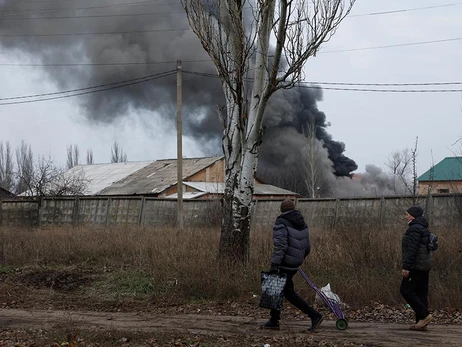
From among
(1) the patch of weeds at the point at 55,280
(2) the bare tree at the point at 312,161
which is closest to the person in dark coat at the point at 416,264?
(1) the patch of weeds at the point at 55,280

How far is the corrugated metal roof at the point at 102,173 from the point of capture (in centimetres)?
4088

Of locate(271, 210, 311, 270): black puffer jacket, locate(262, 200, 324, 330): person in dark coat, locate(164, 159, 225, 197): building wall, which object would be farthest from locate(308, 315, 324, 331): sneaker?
locate(164, 159, 225, 197): building wall

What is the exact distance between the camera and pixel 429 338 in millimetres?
7438

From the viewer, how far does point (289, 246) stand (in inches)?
303

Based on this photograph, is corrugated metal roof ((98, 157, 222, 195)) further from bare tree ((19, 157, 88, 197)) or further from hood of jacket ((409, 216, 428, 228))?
→ hood of jacket ((409, 216, 428, 228))

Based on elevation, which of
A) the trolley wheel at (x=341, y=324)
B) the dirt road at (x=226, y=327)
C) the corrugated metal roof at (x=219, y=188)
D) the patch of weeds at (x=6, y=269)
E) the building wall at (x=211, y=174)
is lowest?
the dirt road at (x=226, y=327)

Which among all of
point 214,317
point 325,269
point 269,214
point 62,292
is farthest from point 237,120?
point 269,214

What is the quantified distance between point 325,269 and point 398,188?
2147 cm

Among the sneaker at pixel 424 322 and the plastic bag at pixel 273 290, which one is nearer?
the plastic bag at pixel 273 290

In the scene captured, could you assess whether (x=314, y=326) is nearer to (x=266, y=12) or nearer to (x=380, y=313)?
(x=380, y=313)

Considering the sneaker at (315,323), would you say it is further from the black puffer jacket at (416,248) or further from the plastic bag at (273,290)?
the black puffer jacket at (416,248)

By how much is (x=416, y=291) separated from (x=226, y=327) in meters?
2.71

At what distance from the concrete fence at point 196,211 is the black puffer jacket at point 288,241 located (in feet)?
28.1

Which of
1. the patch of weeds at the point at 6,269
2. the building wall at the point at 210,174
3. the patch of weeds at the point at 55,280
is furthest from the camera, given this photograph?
the building wall at the point at 210,174
